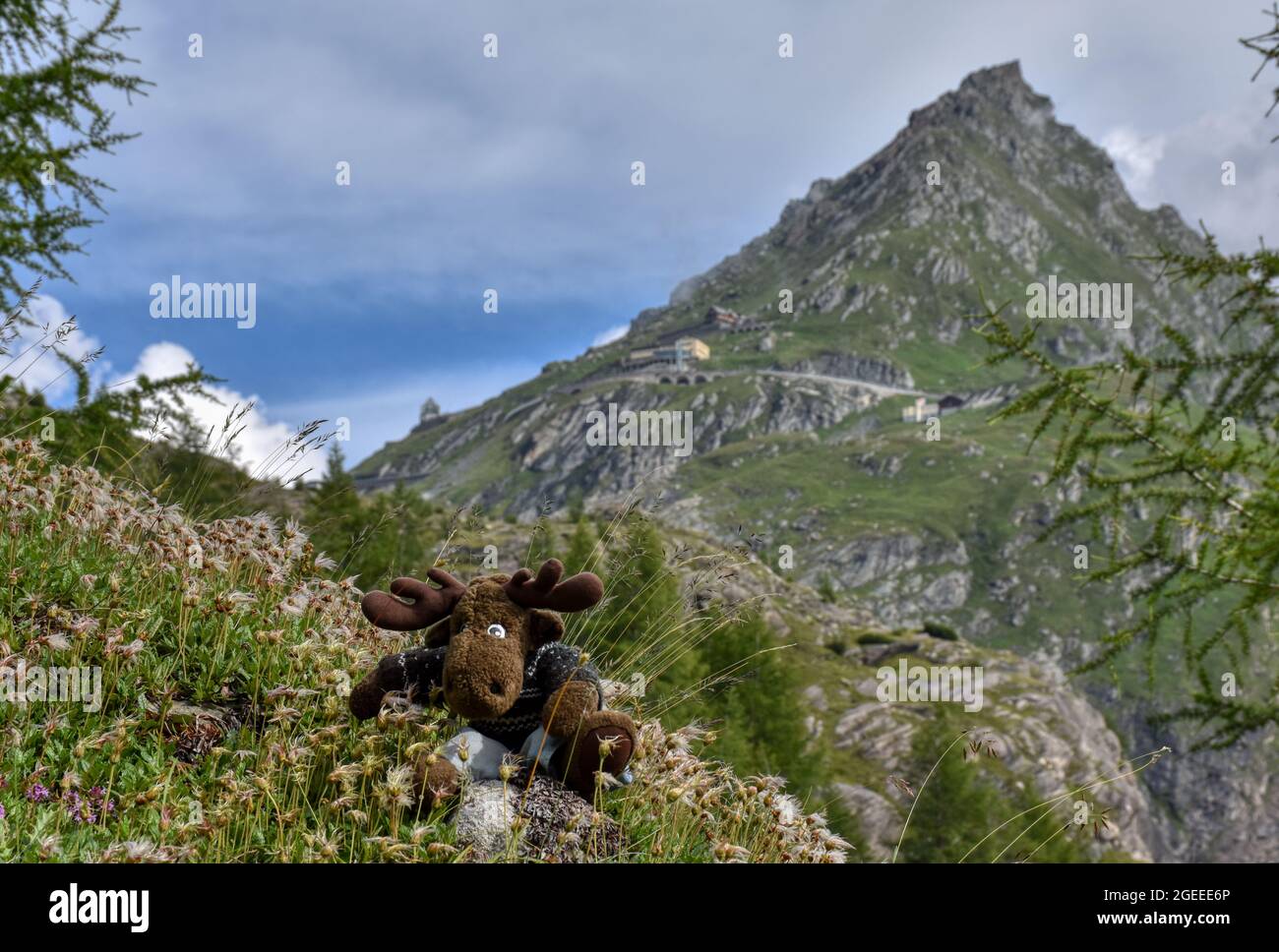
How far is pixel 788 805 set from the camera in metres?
4.58

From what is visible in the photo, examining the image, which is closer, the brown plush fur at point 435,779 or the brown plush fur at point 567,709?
the brown plush fur at point 435,779

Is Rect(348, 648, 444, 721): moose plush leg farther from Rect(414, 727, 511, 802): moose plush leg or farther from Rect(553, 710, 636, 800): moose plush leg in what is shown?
Rect(553, 710, 636, 800): moose plush leg

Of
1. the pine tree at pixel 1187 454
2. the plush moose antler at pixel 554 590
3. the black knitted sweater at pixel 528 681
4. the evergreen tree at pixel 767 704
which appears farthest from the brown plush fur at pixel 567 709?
the evergreen tree at pixel 767 704

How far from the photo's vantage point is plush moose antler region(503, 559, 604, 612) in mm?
4172

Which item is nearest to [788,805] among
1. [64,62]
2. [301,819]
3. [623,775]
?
[623,775]

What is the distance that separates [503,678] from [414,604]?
0.74 meters

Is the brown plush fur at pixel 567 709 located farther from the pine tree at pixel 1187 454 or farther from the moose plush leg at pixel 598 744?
the pine tree at pixel 1187 454

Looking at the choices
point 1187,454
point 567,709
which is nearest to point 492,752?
point 567,709

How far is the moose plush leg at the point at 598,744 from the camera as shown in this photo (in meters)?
4.02

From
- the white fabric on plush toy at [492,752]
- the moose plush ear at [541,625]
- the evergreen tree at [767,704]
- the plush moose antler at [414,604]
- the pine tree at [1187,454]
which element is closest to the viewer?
the white fabric on plush toy at [492,752]

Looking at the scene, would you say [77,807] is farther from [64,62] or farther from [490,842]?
[64,62]

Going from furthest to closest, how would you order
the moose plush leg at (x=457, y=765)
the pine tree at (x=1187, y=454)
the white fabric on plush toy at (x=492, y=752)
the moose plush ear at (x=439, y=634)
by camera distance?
the pine tree at (x=1187, y=454)
the moose plush ear at (x=439, y=634)
the white fabric on plush toy at (x=492, y=752)
the moose plush leg at (x=457, y=765)

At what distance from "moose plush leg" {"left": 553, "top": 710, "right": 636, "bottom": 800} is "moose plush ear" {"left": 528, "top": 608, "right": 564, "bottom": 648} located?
51 centimetres
